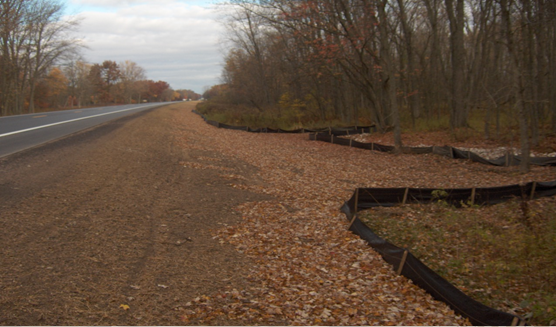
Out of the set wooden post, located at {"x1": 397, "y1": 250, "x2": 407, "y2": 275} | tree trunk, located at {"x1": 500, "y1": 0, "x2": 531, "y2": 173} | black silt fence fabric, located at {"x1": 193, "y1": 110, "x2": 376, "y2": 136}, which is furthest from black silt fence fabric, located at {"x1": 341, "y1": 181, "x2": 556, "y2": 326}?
black silt fence fabric, located at {"x1": 193, "y1": 110, "x2": 376, "y2": 136}

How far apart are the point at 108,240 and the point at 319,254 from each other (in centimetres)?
322

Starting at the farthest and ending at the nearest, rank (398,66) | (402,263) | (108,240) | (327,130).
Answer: (398,66)
(327,130)
(108,240)
(402,263)

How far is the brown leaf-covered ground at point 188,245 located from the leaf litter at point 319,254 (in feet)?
0.08

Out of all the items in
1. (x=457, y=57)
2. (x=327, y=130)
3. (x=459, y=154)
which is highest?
(x=457, y=57)

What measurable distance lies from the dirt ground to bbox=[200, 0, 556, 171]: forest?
874 centimetres

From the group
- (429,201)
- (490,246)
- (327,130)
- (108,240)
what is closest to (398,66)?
(327,130)

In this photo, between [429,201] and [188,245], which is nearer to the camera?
[188,245]

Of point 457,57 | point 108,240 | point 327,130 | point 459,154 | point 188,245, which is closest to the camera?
point 108,240

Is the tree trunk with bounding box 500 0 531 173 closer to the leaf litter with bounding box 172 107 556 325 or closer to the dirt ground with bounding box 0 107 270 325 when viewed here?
the leaf litter with bounding box 172 107 556 325

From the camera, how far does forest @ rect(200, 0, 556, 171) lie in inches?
567

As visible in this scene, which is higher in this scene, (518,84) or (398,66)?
(398,66)

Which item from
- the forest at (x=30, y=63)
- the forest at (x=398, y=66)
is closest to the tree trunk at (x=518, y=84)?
the forest at (x=398, y=66)

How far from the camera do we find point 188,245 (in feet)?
20.7

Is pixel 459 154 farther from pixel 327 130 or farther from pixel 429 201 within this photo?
pixel 327 130
